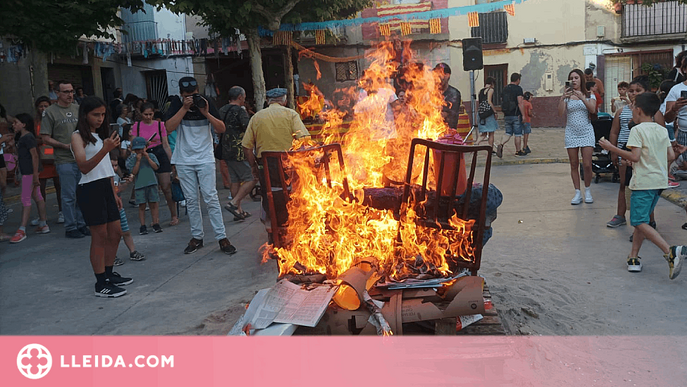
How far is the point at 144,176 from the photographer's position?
7637 millimetres

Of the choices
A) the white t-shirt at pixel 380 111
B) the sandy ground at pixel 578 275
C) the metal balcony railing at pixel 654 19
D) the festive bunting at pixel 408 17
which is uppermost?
the metal balcony railing at pixel 654 19

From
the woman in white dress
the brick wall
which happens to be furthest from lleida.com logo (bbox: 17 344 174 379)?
the brick wall

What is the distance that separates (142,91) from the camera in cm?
2633

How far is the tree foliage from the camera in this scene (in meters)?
12.3

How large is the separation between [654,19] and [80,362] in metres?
26.4

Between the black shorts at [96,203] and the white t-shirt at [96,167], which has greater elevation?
the white t-shirt at [96,167]

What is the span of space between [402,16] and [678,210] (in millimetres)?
8165

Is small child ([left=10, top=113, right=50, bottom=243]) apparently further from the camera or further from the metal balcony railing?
the metal balcony railing

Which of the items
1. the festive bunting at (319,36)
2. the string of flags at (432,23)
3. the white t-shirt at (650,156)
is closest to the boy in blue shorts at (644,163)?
the white t-shirt at (650,156)

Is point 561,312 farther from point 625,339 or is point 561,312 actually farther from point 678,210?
point 678,210

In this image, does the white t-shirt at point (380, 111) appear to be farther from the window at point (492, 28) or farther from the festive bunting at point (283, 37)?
the window at point (492, 28)

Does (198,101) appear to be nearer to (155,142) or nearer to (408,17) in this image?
(155,142)

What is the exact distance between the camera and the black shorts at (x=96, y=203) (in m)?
5.12

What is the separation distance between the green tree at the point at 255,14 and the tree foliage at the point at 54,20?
4.51ft
